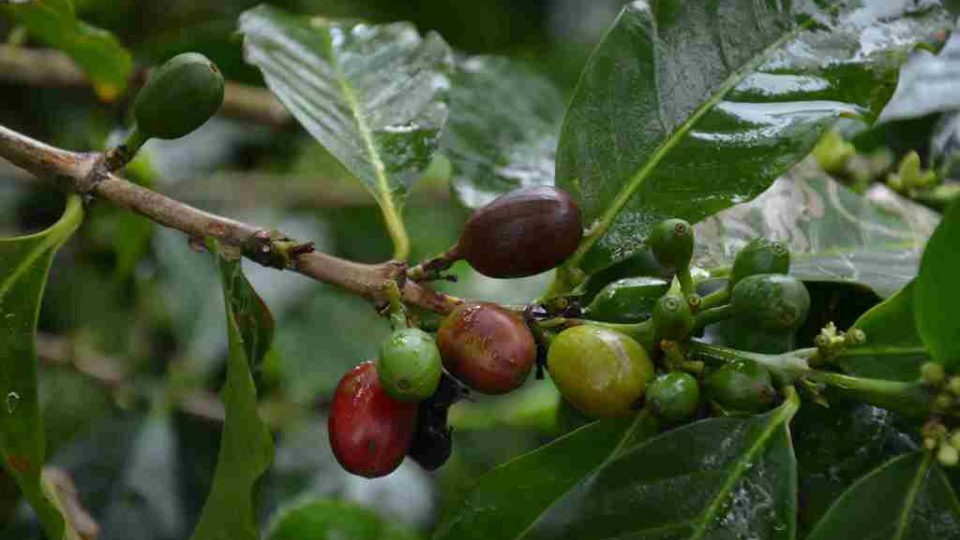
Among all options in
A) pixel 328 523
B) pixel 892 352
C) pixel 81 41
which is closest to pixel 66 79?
pixel 81 41

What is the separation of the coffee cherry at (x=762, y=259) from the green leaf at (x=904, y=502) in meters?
0.21

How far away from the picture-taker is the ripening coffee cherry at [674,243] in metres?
1.07

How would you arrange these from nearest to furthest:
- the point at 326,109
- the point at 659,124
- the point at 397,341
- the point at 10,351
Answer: the point at 397,341, the point at 10,351, the point at 659,124, the point at 326,109

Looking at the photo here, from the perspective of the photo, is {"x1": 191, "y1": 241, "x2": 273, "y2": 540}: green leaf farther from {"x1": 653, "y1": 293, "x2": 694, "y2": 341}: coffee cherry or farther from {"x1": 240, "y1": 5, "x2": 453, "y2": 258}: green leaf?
{"x1": 653, "y1": 293, "x2": 694, "y2": 341}: coffee cherry

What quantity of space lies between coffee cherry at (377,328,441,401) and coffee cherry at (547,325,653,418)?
0.41 feet

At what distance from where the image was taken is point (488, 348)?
1065 mm

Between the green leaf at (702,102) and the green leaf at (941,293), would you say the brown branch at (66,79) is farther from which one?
the green leaf at (941,293)

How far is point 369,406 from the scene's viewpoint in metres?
1.09

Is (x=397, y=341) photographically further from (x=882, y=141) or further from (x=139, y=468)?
(x=139, y=468)

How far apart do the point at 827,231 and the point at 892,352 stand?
408mm

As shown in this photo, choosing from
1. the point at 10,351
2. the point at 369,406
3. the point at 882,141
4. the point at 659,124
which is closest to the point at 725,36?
the point at 659,124

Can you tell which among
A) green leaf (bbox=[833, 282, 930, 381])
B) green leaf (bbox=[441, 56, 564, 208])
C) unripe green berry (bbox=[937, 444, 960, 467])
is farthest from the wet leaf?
unripe green berry (bbox=[937, 444, 960, 467])

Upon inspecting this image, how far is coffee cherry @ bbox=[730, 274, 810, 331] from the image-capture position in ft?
3.32

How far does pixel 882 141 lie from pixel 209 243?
1175mm
